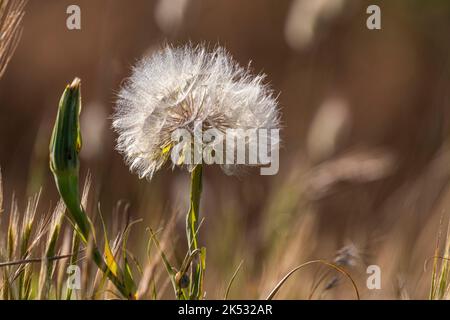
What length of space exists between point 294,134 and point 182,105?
2.77m

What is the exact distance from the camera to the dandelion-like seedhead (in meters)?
1.22

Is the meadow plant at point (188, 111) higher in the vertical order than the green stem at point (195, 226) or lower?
higher

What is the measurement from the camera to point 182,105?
124 cm

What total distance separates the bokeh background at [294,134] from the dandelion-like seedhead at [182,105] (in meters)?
0.06

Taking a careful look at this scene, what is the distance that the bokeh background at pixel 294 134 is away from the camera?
2027mm

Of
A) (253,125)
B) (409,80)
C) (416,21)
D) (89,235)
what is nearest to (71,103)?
(89,235)

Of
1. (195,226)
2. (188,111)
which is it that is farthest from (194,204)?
(188,111)

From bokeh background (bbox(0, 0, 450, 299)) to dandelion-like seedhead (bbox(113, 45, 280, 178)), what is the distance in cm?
6

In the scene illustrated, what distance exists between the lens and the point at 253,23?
5.71 m

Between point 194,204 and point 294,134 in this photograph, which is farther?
point 294,134

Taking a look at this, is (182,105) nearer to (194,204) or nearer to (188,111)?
(188,111)

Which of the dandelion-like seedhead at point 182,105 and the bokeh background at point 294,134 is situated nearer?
the dandelion-like seedhead at point 182,105

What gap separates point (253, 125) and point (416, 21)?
172 inches

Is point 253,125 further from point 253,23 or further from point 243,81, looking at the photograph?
point 253,23
